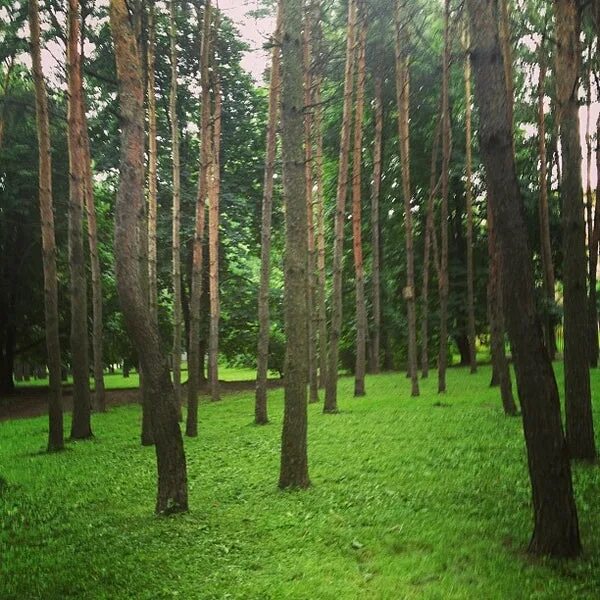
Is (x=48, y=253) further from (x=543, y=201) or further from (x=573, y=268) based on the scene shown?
(x=543, y=201)

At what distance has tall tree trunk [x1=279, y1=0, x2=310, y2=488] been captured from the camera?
834 centimetres

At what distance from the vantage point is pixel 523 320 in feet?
16.8

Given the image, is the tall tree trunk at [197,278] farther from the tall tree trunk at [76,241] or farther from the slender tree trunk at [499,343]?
the slender tree trunk at [499,343]

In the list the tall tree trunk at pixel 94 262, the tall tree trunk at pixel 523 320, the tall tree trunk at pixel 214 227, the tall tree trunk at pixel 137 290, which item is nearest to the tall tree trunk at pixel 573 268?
the tall tree trunk at pixel 523 320

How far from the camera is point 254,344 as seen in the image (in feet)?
98.5

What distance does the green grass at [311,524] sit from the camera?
16.4ft

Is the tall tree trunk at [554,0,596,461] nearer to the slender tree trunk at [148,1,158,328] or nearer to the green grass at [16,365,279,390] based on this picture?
the slender tree trunk at [148,1,158,328]

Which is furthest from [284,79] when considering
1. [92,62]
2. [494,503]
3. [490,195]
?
[92,62]

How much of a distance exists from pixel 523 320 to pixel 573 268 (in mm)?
3462

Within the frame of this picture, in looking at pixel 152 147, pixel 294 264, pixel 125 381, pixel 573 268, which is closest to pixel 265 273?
pixel 152 147

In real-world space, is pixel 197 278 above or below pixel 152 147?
below

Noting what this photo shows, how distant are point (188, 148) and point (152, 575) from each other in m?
23.6

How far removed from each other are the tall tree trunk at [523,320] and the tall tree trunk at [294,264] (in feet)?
11.5

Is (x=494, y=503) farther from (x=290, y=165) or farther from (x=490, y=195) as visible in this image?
(x=290, y=165)
